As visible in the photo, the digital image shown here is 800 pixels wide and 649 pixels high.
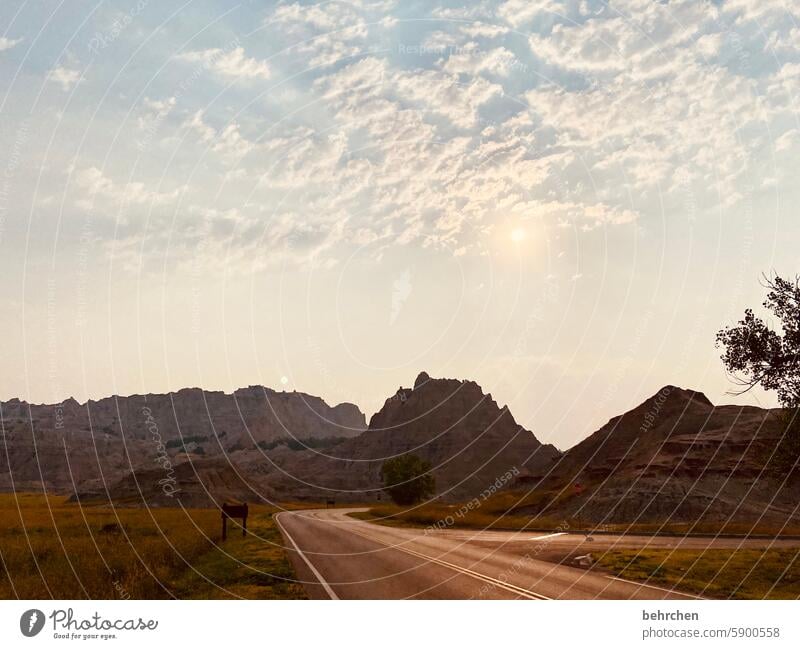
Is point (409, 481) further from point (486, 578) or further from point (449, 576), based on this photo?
point (486, 578)

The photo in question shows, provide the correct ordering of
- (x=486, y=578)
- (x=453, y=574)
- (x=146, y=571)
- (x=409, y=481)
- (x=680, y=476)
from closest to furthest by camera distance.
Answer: (x=486, y=578)
(x=146, y=571)
(x=453, y=574)
(x=680, y=476)
(x=409, y=481)

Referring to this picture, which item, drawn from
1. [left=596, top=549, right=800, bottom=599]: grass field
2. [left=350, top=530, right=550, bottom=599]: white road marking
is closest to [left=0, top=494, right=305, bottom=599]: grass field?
[left=350, top=530, right=550, bottom=599]: white road marking

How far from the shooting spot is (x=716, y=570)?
24.3m

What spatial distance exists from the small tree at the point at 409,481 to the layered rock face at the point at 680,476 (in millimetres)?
28498

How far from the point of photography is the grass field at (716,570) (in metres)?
20.0

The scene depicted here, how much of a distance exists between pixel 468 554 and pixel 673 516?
276ft

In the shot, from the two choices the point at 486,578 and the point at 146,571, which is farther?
the point at 146,571

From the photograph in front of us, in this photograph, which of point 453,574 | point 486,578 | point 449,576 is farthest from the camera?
point 453,574

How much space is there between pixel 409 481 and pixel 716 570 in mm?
111397

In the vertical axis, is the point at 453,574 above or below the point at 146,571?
below

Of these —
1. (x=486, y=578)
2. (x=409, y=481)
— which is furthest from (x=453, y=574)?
(x=409, y=481)

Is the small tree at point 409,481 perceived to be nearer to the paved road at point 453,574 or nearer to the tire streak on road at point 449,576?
the paved road at point 453,574
